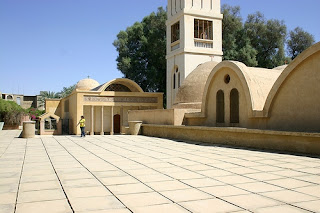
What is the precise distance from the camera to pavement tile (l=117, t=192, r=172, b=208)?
3982 millimetres

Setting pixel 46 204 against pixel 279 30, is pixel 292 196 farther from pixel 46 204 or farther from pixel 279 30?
pixel 279 30

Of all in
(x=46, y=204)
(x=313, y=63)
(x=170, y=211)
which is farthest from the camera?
(x=313, y=63)

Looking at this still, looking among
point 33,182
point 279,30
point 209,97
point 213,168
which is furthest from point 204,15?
point 33,182

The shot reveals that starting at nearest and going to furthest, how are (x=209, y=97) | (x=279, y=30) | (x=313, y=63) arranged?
(x=313, y=63) < (x=209, y=97) < (x=279, y=30)

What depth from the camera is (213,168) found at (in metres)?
6.45

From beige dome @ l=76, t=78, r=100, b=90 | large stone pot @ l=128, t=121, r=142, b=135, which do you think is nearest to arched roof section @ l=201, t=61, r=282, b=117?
large stone pot @ l=128, t=121, r=142, b=135

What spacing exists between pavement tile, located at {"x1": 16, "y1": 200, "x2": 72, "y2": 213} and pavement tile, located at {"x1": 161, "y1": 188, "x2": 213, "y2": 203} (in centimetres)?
135

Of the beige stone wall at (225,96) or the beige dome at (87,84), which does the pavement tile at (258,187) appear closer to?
the beige stone wall at (225,96)

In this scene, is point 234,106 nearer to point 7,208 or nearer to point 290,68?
point 290,68

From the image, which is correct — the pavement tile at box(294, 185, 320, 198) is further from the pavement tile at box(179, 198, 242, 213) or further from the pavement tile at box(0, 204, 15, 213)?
the pavement tile at box(0, 204, 15, 213)

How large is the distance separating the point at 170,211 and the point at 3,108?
105ft

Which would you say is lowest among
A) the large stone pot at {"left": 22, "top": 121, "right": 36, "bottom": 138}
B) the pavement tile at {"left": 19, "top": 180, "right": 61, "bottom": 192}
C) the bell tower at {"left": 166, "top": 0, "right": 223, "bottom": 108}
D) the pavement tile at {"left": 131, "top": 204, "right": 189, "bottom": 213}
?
the pavement tile at {"left": 19, "top": 180, "right": 61, "bottom": 192}

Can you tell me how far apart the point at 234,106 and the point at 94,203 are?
10.1m

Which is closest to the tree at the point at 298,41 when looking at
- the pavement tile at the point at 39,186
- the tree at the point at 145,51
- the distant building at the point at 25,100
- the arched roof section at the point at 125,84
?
the tree at the point at 145,51
